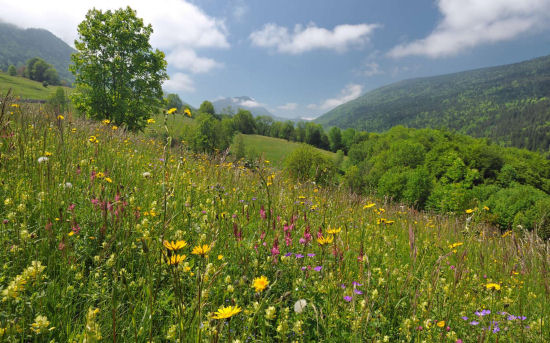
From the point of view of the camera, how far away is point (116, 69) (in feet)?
→ 73.6

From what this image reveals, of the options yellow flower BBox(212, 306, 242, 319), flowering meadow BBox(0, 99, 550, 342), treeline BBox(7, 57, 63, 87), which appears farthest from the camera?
treeline BBox(7, 57, 63, 87)

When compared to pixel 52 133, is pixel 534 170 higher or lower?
lower

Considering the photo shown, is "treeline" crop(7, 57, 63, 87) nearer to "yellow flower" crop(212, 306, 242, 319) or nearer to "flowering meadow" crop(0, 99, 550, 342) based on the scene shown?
"flowering meadow" crop(0, 99, 550, 342)

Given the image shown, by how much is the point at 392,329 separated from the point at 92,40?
28.4 m

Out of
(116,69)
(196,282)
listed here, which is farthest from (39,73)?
(196,282)

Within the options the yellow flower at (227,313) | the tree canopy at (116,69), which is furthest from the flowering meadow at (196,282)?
the tree canopy at (116,69)

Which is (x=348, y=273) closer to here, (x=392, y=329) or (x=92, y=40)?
(x=392, y=329)

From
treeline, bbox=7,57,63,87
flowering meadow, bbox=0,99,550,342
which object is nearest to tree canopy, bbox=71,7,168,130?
flowering meadow, bbox=0,99,550,342

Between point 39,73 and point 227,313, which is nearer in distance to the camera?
point 227,313

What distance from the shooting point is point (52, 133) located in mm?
5047

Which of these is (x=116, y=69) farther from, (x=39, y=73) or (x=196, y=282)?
(x=39, y=73)

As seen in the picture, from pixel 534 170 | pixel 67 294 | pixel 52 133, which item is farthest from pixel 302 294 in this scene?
pixel 534 170

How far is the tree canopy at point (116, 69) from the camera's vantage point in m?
21.4

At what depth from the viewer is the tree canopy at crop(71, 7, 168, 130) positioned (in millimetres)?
21391
